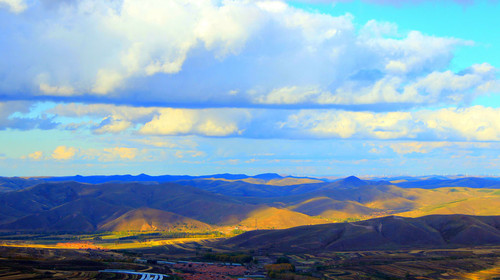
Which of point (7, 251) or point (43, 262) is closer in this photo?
point (43, 262)

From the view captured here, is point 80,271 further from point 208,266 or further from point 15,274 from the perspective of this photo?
point 208,266

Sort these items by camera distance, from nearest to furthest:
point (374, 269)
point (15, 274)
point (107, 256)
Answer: point (15, 274)
point (374, 269)
point (107, 256)

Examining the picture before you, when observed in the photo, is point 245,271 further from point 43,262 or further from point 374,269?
point 43,262

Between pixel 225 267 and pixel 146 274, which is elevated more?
pixel 146 274

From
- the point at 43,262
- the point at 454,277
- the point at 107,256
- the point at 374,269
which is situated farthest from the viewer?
the point at 107,256

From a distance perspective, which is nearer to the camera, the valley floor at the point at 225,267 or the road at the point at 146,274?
the valley floor at the point at 225,267

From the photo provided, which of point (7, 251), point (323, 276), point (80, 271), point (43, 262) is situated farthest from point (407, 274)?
point (7, 251)

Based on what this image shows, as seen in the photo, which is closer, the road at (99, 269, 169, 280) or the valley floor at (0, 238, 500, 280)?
the valley floor at (0, 238, 500, 280)

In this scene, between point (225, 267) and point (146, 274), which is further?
point (225, 267)

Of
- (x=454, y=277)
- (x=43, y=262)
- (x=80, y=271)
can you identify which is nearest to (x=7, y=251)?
(x=43, y=262)
